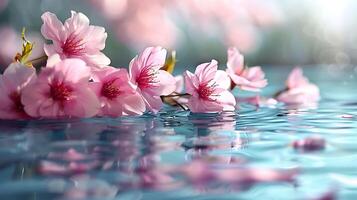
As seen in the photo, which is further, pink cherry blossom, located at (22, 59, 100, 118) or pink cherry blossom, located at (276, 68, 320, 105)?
pink cherry blossom, located at (276, 68, 320, 105)

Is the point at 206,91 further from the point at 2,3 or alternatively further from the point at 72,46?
the point at 2,3

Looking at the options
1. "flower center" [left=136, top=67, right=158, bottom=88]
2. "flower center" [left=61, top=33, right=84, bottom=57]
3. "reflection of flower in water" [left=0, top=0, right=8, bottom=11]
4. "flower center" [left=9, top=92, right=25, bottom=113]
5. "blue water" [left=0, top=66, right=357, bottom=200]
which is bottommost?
"blue water" [left=0, top=66, right=357, bottom=200]

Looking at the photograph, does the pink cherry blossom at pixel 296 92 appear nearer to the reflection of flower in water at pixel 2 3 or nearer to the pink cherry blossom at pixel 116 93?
the pink cherry blossom at pixel 116 93

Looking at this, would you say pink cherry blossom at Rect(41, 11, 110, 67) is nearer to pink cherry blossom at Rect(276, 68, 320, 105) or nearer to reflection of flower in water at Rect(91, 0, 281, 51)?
pink cherry blossom at Rect(276, 68, 320, 105)

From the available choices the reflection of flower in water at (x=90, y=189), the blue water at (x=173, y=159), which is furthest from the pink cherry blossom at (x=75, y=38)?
the reflection of flower in water at (x=90, y=189)

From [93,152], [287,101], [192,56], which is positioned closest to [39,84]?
[93,152]

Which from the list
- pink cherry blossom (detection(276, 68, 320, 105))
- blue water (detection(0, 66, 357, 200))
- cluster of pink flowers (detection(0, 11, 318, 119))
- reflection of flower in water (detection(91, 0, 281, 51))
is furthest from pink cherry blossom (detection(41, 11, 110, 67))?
reflection of flower in water (detection(91, 0, 281, 51))

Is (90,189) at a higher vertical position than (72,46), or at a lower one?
lower

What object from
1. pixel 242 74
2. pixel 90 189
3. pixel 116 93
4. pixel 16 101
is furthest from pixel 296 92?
pixel 90 189
